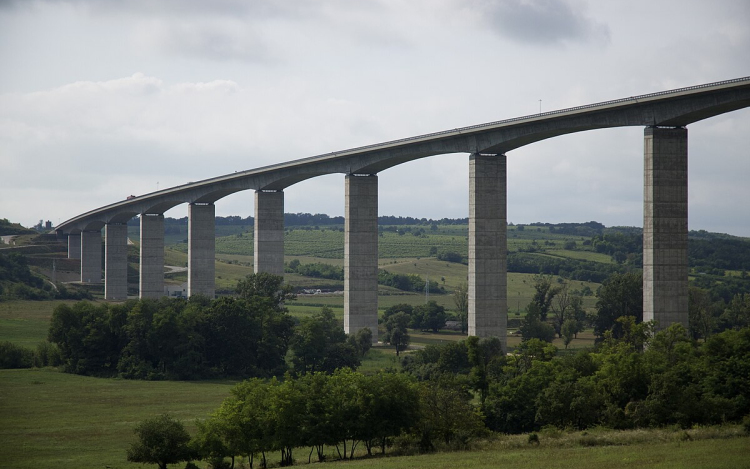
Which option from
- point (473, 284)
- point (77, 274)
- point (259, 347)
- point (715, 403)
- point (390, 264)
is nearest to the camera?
point (715, 403)

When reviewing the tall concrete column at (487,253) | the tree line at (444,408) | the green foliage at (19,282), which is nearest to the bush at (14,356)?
the tree line at (444,408)

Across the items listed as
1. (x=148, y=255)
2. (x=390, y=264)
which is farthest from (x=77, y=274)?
(x=390, y=264)

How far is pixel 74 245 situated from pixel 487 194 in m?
106

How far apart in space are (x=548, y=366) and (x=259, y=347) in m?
30.2

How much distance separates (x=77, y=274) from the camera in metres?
151

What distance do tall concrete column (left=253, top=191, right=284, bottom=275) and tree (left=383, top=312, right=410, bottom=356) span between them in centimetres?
1330

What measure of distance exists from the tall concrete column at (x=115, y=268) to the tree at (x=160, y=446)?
286 feet

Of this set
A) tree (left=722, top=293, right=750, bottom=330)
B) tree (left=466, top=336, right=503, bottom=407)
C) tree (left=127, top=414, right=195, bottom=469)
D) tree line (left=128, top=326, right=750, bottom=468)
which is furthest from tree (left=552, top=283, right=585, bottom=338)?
tree (left=127, top=414, right=195, bottom=469)

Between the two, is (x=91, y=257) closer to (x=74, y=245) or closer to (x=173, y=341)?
(x=74, y=245)

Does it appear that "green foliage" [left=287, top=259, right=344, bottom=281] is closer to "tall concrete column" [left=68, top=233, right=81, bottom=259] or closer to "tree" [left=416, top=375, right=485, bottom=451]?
"tall concrete column" [left=68, top=233, right=81, bottom=259]

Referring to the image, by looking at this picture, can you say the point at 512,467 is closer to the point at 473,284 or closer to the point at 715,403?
the point at 715,403

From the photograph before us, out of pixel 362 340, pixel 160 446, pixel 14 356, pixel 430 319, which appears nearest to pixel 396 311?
pixel 430 319

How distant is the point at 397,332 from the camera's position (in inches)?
3324

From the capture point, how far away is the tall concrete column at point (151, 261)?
118 meters
